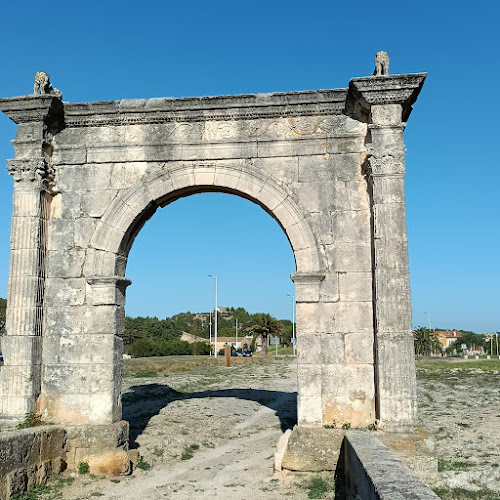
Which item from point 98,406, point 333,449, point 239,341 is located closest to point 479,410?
point 333,449

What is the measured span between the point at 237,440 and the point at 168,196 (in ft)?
15.6

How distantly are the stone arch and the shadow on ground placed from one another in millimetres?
3389

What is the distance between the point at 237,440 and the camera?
9.83m

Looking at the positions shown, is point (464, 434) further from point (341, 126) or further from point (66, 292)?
point (66, 292)

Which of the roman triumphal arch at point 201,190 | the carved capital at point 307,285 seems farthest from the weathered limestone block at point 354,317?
the carved capital at point 307,285

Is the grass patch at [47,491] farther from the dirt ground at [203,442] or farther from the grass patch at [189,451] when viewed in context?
the grass patch at [189,451]

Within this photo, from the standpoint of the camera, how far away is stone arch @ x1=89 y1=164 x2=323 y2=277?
763 centimetres

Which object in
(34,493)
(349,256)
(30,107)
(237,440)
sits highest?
(30,107)

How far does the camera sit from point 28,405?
733cm

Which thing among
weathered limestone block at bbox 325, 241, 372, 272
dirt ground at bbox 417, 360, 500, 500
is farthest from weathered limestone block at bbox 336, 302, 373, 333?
dirt ground at bbox 417, 360, 500, 500

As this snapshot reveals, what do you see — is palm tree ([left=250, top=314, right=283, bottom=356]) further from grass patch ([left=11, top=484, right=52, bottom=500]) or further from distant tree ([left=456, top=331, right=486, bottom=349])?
distant tree ([left=456, top=331, right=486, bottom=349])

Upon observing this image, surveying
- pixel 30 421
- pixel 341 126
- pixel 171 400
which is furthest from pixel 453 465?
pixel 171 400

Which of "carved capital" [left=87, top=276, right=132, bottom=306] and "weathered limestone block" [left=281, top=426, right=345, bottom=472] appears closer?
"weathered limestone block" [left=281, top=426, right=345, bottom=472]

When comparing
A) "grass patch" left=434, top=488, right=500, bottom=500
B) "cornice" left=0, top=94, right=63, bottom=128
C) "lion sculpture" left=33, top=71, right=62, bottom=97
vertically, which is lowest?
"grass patch" left=434, top=488, right=500, bottom=500
